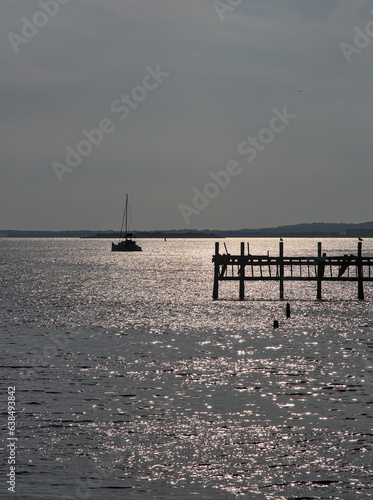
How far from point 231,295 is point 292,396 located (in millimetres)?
47170

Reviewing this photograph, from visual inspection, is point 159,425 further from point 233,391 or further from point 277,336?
A: point 277,336

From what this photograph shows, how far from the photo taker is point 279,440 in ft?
54.1

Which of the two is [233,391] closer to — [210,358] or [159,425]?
[159,425]

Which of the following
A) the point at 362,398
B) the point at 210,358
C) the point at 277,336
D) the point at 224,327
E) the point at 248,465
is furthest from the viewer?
the point at 224,327

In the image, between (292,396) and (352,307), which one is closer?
(292,396)

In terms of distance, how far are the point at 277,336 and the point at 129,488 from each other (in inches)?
925

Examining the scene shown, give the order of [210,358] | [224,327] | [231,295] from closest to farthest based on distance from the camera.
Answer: [210,358]
[224,327]
[231,295]

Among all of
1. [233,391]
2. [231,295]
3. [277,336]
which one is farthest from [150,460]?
[231,295]

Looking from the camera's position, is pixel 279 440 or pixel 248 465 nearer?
pixel 248 465

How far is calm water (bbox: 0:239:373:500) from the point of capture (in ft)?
45.4

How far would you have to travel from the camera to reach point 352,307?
176ft

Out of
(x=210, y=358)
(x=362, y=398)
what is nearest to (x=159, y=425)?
(x=362, y=398)

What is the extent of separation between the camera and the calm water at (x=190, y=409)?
13836 millimetres

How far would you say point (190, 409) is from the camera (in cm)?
1944
